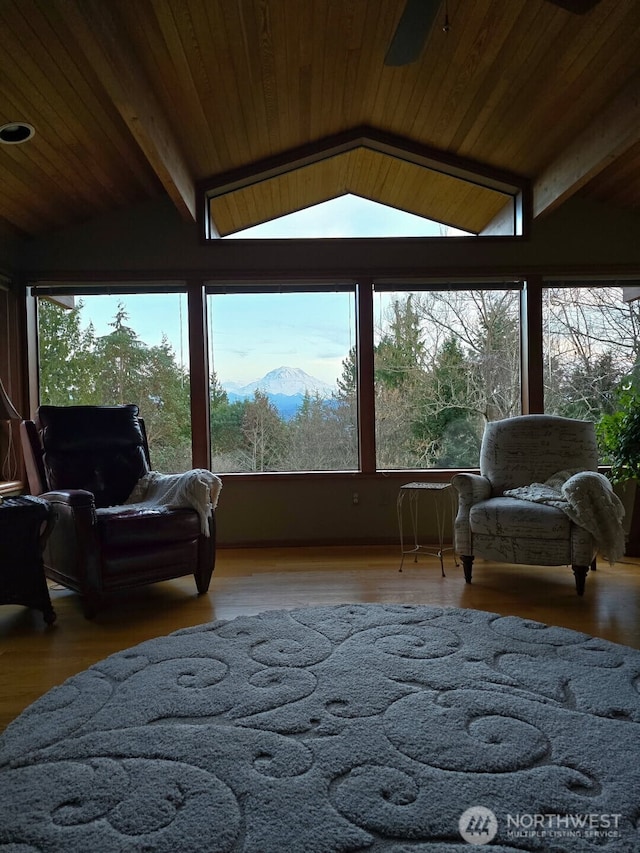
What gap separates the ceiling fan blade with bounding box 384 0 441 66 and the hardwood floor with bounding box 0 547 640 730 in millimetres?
2640

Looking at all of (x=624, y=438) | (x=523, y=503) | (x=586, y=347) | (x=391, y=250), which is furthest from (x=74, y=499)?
(x=586, y=347)

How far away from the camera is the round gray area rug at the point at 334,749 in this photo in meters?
1.30

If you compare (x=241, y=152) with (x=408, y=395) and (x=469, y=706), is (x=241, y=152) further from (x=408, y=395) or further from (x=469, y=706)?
(x=469, y=706)

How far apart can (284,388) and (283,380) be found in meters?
0.07

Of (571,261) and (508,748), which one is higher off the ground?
(571,261)

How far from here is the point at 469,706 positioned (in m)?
1.84

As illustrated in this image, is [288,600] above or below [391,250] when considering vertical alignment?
below

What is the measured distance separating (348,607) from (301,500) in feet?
5.49

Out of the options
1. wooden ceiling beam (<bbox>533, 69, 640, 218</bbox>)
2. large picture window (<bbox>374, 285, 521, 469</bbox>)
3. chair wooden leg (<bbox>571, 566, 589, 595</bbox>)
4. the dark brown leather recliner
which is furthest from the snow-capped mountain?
chair wooden leg (<bbox>571, 566, 589, 595</bbox>)

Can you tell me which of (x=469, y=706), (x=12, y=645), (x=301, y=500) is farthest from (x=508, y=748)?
(x=301, y=500)

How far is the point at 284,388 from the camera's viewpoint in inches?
181

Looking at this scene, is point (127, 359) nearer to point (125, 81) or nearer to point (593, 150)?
point (125, 81)

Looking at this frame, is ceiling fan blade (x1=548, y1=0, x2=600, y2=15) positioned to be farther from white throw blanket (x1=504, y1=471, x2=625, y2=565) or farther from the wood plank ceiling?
white throw blanket (x1=504, y1=471, x2=625, y2=565)

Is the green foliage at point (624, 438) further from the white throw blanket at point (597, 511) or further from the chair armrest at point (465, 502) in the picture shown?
the chair armrest at point (465, 502)
